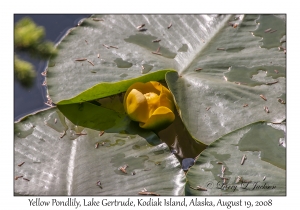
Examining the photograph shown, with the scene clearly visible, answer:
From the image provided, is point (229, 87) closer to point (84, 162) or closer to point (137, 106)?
point (137, 106)

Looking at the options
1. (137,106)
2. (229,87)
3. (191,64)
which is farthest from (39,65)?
(229,87)

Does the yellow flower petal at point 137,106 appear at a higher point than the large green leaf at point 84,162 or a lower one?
higher

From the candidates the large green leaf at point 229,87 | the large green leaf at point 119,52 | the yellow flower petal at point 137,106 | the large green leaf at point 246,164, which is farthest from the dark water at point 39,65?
the large green leaf at point 246,164

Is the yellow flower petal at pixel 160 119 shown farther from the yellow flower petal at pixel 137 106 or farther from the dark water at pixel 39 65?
the dark water at pixel 39 65
